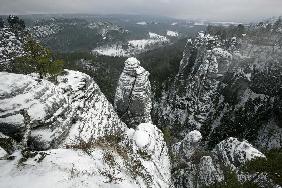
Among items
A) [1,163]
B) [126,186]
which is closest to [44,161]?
[1,163]

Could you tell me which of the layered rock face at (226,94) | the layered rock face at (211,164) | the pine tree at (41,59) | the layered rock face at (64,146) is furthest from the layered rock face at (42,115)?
the layered rock face at (226,94)

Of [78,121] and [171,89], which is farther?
[171,89]

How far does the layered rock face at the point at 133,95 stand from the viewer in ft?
214

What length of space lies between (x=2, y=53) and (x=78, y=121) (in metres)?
149

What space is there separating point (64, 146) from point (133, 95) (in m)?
36.3

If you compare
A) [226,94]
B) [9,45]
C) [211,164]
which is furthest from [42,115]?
[9,45]

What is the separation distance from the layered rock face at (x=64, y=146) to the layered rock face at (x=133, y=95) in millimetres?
22001

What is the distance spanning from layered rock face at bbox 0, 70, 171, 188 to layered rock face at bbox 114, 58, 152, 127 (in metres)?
22.0

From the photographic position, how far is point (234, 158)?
2338 inches

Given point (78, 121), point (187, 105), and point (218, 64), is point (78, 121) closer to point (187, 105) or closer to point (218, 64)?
point (187, 105)

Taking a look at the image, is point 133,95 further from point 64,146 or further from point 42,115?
point 42,115

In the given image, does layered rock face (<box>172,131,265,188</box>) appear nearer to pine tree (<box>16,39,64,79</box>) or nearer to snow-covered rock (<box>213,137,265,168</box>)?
→ snow-covered rock (<box>213,137,265,168</box>)

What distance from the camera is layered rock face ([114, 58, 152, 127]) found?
65250 millimetres

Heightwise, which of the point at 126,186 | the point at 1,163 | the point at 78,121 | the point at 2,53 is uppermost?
the point at 1,163
